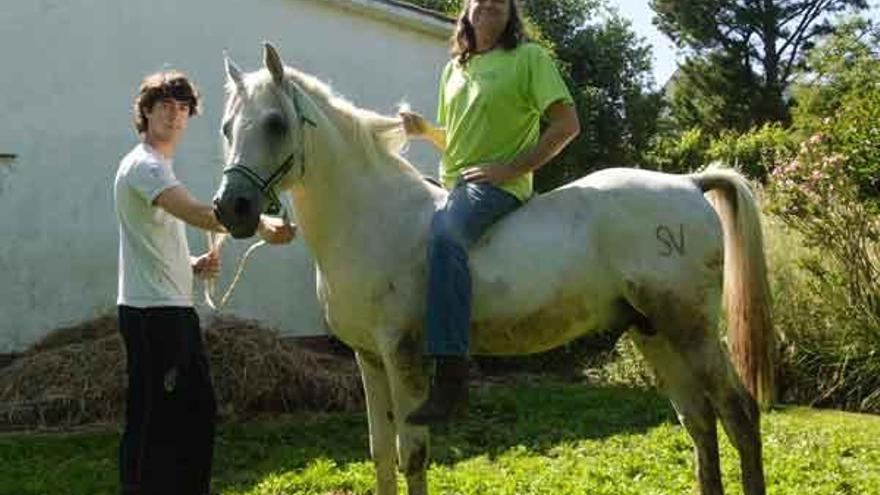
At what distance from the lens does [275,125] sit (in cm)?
343

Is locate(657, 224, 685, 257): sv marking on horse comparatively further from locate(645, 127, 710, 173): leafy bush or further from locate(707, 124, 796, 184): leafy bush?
locate(707, 124, 796, 184): leafy bush

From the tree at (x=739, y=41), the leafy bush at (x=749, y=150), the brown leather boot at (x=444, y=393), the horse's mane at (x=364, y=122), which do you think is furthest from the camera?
the tree at (x=739, y=41)

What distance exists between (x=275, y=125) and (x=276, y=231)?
1.49 feet

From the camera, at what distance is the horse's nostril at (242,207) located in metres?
3.25

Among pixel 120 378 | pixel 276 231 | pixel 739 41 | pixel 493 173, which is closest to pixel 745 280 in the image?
pixel 493 173

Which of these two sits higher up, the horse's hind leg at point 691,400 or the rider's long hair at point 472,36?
the rider's long hair at point 472,36

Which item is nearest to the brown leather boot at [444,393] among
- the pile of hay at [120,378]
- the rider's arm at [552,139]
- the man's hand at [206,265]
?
the rider's arm at [552,139]

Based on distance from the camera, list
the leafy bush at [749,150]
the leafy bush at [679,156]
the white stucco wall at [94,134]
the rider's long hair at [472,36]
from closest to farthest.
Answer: the rider's long hair at [472,36], the white stucco wall at [94,134], the leafy bush at [749,150], the leafy bush at [679,156]

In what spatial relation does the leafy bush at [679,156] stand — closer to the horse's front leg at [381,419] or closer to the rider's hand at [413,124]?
the rider's hand at [413,124]

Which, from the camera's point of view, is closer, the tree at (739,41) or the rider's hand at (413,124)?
the rider's hand at (413,124)

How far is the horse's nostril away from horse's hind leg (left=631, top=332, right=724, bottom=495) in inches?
75.2

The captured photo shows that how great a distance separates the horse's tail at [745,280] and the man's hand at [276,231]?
192cm

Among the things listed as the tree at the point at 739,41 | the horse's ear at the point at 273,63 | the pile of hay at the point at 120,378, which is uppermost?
the tree at the point at 739,41

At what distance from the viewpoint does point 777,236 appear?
29.2 ft
